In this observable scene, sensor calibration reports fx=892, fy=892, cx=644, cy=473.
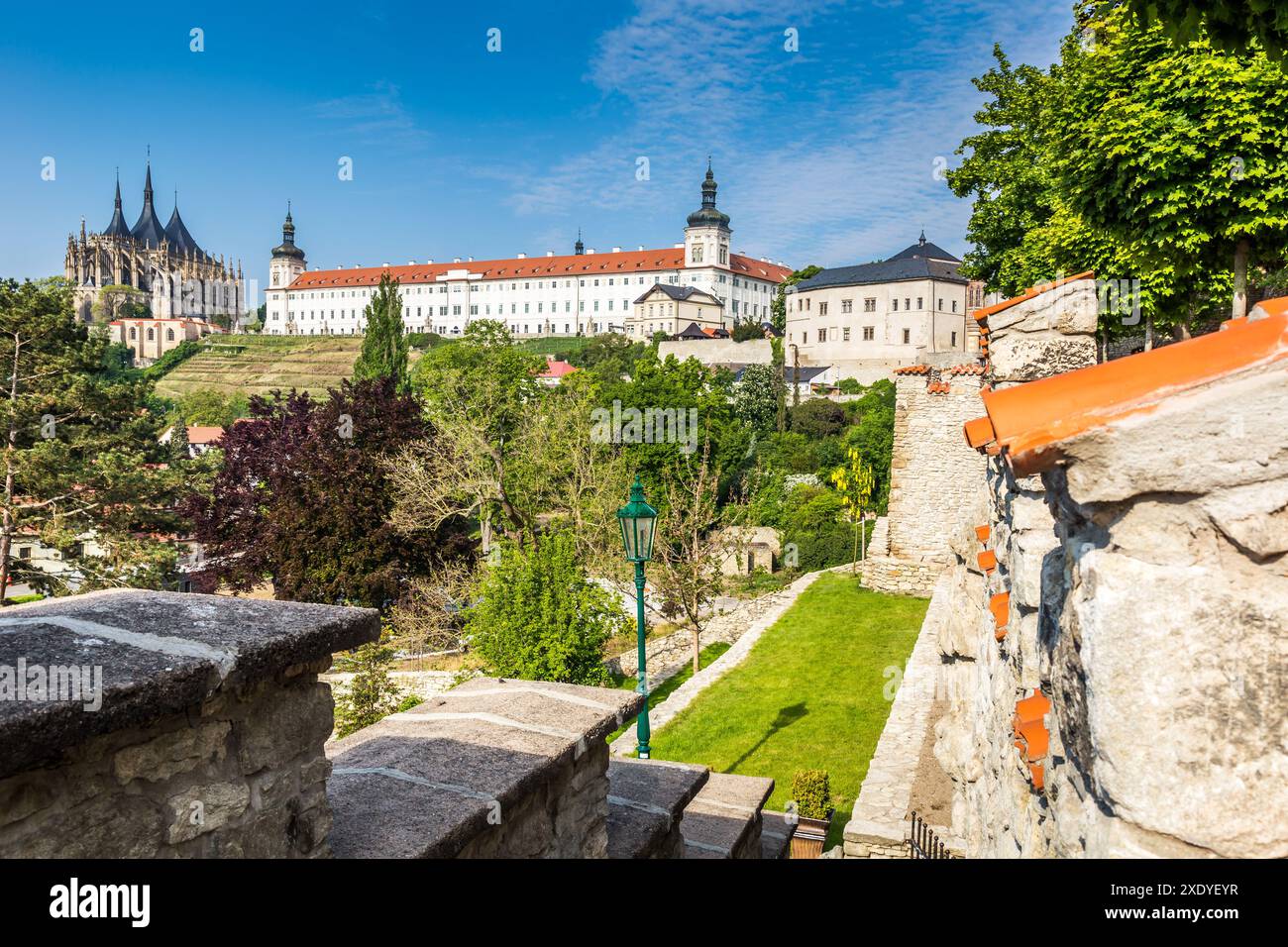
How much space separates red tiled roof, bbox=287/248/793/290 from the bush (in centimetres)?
11909

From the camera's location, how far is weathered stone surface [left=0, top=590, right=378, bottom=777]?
167cm

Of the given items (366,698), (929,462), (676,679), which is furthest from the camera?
(676,679)

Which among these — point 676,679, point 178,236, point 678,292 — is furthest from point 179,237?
point 676,679

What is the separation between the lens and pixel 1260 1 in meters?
3.84

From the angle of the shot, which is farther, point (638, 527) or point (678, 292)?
point (678, 292)

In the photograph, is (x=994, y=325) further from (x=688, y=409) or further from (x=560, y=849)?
(x=688, y=409)

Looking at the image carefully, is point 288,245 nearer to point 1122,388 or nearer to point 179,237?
point 179,237

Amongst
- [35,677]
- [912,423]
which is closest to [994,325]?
[35,677]

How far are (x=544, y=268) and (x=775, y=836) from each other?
126628 millimetres

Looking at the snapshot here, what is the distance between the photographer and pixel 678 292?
374 ft

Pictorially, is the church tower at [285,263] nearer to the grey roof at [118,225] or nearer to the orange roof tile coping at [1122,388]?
the grey roof at [118,225]

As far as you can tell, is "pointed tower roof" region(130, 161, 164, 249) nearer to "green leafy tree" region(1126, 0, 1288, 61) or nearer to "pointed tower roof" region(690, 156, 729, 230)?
"pointed tower roof" region(690, 156, 729, 230)

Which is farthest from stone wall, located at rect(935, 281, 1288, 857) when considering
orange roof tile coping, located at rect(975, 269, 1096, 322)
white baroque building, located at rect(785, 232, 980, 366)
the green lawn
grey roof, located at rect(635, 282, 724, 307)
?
grey roof, located at rect(635, 282, 724, 307)

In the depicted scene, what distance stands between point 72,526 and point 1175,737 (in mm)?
27481
